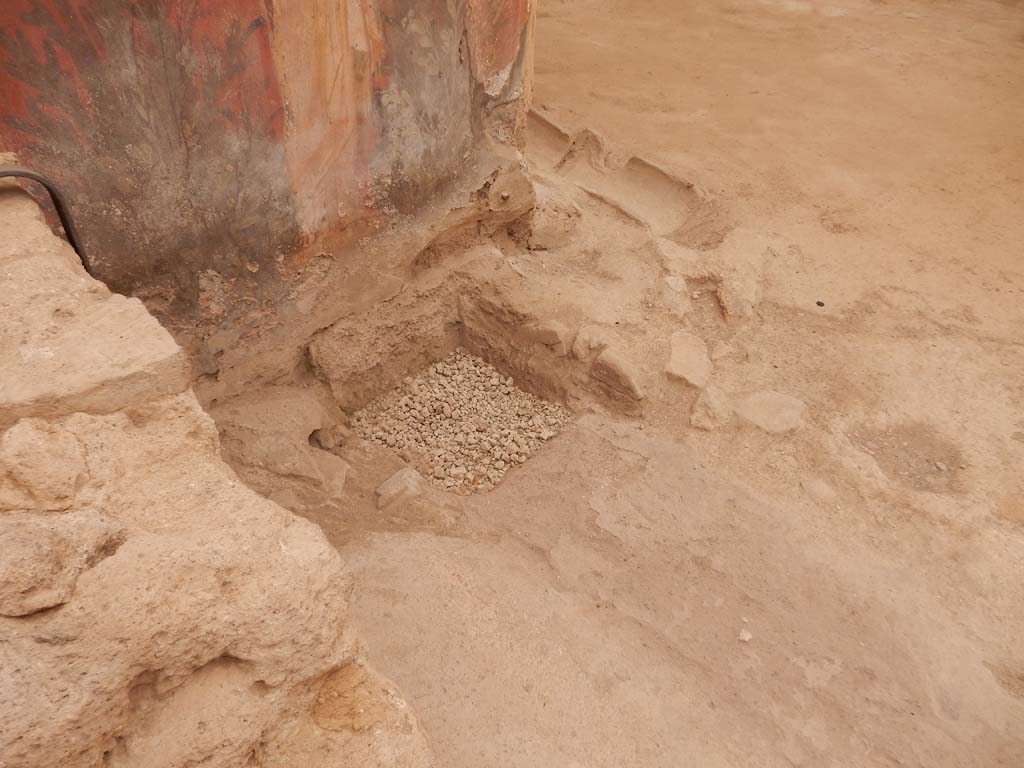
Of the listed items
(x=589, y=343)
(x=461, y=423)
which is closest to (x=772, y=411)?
(x=589, y=343)

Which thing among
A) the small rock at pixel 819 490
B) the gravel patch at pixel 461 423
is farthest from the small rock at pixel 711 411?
the gravel patch at pixel 461 423

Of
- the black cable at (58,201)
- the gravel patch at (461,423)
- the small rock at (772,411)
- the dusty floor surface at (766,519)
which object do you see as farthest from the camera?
the gravel patch at (461,423)

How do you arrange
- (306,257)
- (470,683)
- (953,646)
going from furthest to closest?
1. (306,257)
2. (953,646)
3. (470,683)

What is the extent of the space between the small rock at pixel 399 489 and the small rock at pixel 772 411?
1065 millimetres

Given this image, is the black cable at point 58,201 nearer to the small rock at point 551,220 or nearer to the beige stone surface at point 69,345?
the beige stone surface at point 69,345

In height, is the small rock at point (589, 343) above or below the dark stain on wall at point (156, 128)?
below

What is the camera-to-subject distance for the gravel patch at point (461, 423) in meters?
2.63

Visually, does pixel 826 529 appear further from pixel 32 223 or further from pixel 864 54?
pixel 864 54

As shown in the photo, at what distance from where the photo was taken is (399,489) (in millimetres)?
2344

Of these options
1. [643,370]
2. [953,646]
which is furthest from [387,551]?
[953,646]

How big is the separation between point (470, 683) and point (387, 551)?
497mm

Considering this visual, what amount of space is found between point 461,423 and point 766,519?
42.7 inches

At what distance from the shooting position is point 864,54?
513cm

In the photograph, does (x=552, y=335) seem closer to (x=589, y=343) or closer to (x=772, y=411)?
(x=589, y=343)
